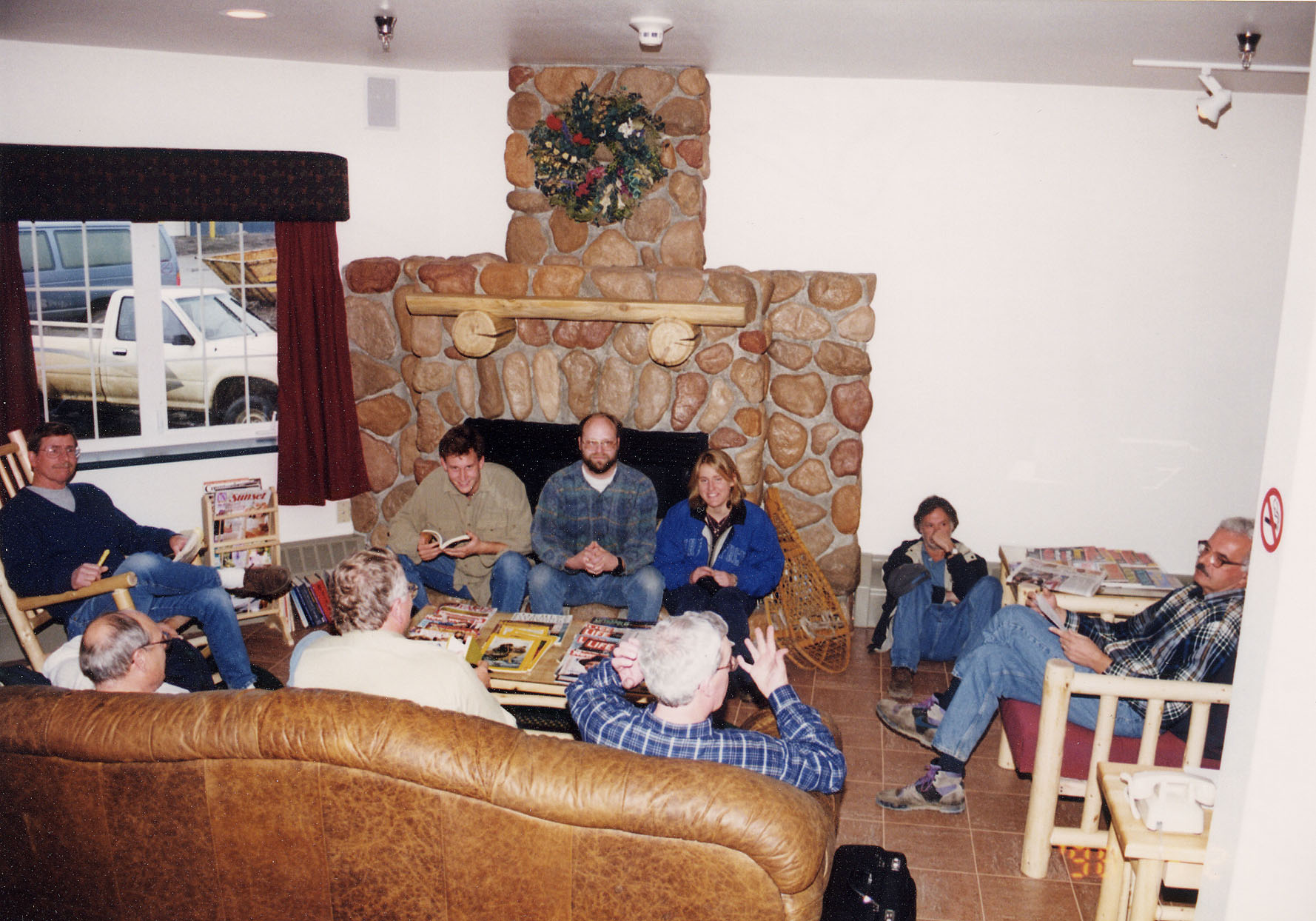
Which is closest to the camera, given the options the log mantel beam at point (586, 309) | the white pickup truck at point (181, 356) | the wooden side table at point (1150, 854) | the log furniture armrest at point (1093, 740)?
the wooden side table at point (1150, 854)

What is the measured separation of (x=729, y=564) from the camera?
393 cm

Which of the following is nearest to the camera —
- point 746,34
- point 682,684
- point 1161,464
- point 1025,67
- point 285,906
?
point 285,906

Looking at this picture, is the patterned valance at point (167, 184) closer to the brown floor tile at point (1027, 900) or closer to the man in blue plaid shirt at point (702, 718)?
the man in blue plaid shirt at point (702, 718)

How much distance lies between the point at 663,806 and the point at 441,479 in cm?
260

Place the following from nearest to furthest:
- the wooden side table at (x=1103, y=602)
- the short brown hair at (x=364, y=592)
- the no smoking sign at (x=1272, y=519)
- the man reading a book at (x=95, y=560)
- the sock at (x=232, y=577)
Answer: the no smoking sign at (x=1272, y=519)
the short brown hair at (x=364, y=592)
the wooden side table at (x=1103, y=602)
the man reading a book at (x=95, y=560)
the sock at (x=232, y=577)

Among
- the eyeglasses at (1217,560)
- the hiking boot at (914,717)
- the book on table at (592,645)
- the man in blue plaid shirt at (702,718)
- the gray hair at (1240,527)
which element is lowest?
the hiking boot at (914,717)

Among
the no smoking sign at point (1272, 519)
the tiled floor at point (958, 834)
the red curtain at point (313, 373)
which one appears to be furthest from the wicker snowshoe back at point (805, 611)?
the no smoking sign at point (1272, 519)

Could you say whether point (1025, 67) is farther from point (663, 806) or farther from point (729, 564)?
point (663, 806)

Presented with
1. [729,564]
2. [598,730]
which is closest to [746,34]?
[729,564]

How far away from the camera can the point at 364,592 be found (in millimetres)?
2445

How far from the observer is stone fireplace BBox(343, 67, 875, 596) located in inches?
171

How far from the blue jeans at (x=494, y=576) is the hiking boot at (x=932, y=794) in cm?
166

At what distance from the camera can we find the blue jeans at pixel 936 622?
12.8ft

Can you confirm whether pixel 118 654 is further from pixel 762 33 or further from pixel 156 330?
pixel 762 33
